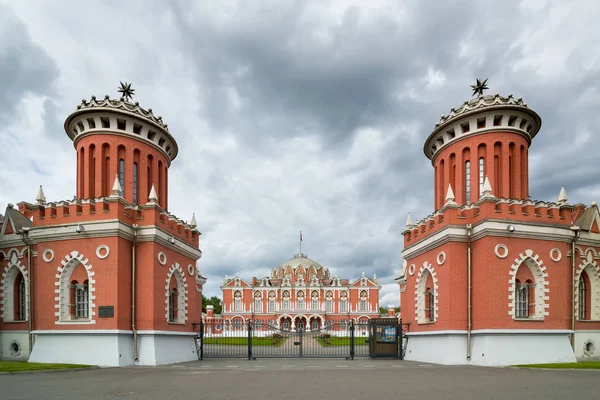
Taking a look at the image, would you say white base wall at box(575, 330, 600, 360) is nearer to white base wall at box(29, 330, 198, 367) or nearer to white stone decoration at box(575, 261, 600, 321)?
white stone decoration at box(575, 261, 600, 321)

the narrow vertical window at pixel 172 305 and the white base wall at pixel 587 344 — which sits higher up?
Answer: the narrow vertical window at pixel 172 305

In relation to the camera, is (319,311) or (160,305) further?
(319,311)

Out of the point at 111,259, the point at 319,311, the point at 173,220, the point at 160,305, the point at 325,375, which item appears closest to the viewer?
the point at 325,375

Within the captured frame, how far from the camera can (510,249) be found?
1994cm

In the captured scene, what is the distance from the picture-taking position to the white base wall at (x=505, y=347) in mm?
18984

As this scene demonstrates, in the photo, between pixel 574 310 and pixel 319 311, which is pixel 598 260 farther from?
pixel 319 311

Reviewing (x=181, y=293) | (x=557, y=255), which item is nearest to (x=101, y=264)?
(x=181, y=293)

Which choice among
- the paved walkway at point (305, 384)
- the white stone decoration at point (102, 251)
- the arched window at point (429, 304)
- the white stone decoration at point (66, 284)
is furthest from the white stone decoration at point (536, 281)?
the white stone decoration at point (66, 284)

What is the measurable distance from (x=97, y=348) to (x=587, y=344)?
74.6 ft

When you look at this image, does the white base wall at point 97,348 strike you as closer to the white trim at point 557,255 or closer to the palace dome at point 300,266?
the white trim at point 557,255

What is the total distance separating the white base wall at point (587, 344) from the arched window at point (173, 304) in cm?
2004

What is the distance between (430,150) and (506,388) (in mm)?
17548

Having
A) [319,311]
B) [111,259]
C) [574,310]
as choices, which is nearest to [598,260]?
[574,310]

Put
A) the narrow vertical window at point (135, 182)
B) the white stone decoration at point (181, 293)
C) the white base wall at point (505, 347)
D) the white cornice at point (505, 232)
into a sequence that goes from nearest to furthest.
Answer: the white base wall at point (505, 347) < the white cornice at point (505, 232) < the white stone decoration at point (181, 293) < the narrow vertical window at point (135, 182)
